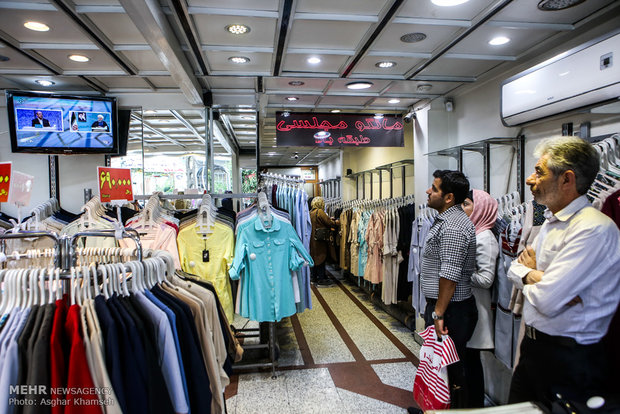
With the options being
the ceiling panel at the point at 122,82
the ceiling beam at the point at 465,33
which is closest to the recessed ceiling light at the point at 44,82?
the ceiling panel at the point at 122,82

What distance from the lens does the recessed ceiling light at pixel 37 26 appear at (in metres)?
2.69

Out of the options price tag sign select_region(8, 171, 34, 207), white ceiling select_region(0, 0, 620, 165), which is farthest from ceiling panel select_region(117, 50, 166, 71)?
price tag sign select_region(8, 171, 34, 207)

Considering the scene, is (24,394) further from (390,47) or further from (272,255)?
(390,47)

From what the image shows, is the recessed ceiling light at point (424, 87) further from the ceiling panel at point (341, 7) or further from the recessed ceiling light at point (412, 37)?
the ceiling panel at point (341, 7)

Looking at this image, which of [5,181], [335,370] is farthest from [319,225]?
[5,181]

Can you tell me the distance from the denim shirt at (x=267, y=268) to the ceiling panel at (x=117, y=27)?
1.78 metres

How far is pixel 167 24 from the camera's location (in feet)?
8.84

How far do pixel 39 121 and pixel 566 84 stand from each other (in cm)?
484

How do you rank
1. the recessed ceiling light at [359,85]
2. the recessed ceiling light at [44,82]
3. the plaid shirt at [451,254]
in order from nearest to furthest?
1. the plaid shirt at [451,254]
2. the recessed ceiling light at [44,82]
3. the recessed ceiling light at [359,85]

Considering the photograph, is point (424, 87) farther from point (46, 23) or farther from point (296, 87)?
point (46, 23)

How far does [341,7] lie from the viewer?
2.51 m

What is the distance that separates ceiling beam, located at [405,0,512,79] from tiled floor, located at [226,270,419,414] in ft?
9.97

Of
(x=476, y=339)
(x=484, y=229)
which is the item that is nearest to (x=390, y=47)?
(x=484, y=229)

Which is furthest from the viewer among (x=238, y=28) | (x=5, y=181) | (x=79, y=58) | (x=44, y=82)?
(x=44, y=82)
